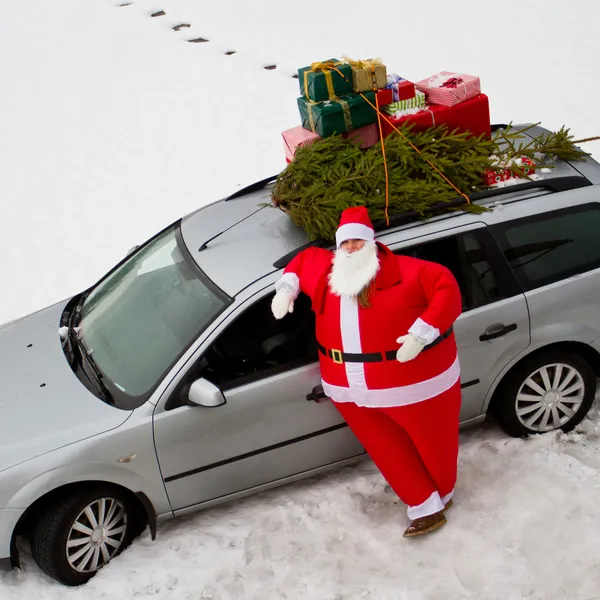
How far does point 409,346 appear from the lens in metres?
3.44

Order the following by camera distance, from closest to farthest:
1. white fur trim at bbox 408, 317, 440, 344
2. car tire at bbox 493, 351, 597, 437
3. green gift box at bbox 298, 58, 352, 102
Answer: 1. white fur trim at bbox 408, 317, 440, 344
2. green gift box at bbox 298, 58, 352, 102
3. car tire at bbox 493, 351, 597, 437

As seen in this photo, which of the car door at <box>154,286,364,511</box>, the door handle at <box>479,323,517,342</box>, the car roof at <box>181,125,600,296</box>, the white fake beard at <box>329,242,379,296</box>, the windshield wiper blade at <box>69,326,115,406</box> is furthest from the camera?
the door handle at <box>479,323,517,342</box>

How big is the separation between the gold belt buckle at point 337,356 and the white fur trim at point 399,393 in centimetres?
13

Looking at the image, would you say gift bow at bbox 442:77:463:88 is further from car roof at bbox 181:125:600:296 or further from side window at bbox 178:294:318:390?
side window at bbox 178:294:318:390

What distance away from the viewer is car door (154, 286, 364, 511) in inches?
148

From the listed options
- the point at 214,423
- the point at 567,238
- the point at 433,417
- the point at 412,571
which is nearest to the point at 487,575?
the point at 412,571

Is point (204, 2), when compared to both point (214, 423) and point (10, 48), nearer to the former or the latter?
point (10, 48)

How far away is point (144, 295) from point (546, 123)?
5944 millimetres

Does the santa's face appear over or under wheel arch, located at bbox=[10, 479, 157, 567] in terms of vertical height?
over

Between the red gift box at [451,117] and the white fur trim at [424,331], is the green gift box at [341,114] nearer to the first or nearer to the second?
the red gift box at [451,117]

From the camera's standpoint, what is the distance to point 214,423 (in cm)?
379

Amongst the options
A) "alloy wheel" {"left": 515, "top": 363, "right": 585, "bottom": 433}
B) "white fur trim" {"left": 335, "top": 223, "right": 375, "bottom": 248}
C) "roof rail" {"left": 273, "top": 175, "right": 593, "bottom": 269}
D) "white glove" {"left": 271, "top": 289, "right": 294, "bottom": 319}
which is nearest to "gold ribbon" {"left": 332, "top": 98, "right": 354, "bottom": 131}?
"roof rail" {"left": 273, "top": 175, "right": 593, "bottom": 269}

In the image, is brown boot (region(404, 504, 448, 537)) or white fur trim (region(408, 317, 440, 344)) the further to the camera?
brown boot (region(404, 504, 448, 537))

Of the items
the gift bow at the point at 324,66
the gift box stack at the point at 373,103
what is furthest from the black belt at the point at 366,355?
the gift bow at the point at 324,66
